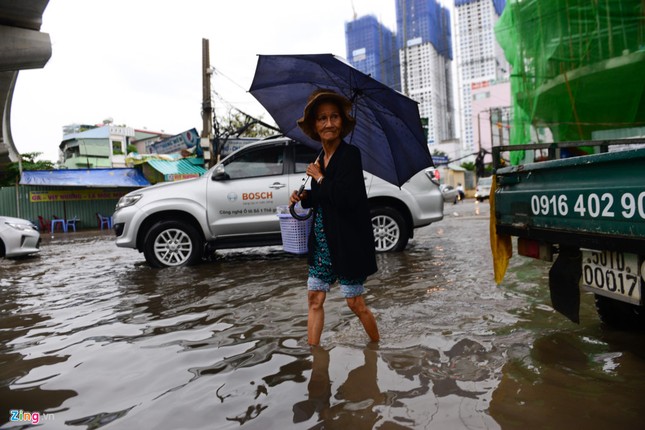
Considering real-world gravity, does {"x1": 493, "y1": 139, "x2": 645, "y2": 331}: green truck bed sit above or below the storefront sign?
below

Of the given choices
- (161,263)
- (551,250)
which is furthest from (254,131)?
(551,250)

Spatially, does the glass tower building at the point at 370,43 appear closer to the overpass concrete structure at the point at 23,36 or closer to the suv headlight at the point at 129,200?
the suv headlight at the point at 129,200

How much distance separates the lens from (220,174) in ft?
22.7

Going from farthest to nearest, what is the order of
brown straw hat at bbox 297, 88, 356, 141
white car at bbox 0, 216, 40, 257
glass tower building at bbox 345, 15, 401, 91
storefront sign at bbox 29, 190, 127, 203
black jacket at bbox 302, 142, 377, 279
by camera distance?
glass tower building at bbox 345, 15, 401, 91, storefront sign at bbox 29, 190, 127, 203, white car at bbox 0, 216, 40, 257, brown straw hat at bbox 297, 88, 356, 141, black jacket at bbox 302, 142, 377, 279

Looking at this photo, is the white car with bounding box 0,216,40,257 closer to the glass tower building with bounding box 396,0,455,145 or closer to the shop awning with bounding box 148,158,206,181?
the shop awning with bounding box 148,158,206,181

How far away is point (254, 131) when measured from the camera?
28531 millimetres

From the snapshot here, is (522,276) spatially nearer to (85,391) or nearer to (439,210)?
(439,210)

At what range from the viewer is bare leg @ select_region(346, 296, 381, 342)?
9.55ft

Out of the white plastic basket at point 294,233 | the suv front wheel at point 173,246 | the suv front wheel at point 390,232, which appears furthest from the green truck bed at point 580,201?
the suv front wheel at point 173,246

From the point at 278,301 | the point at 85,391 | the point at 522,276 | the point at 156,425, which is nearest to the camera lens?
the point at 156,425

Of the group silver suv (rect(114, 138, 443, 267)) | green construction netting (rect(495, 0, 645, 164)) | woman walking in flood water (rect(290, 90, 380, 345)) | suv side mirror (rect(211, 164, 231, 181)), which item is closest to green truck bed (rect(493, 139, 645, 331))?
woman walking in flood water (rect(290, 90, 380, 345))

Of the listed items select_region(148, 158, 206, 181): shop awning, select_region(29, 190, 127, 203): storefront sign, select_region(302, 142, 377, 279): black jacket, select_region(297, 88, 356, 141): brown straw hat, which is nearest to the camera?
select_region(302, 142, 377, 279): black jacket

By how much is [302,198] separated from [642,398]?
2.01 meters

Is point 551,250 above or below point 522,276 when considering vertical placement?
above
